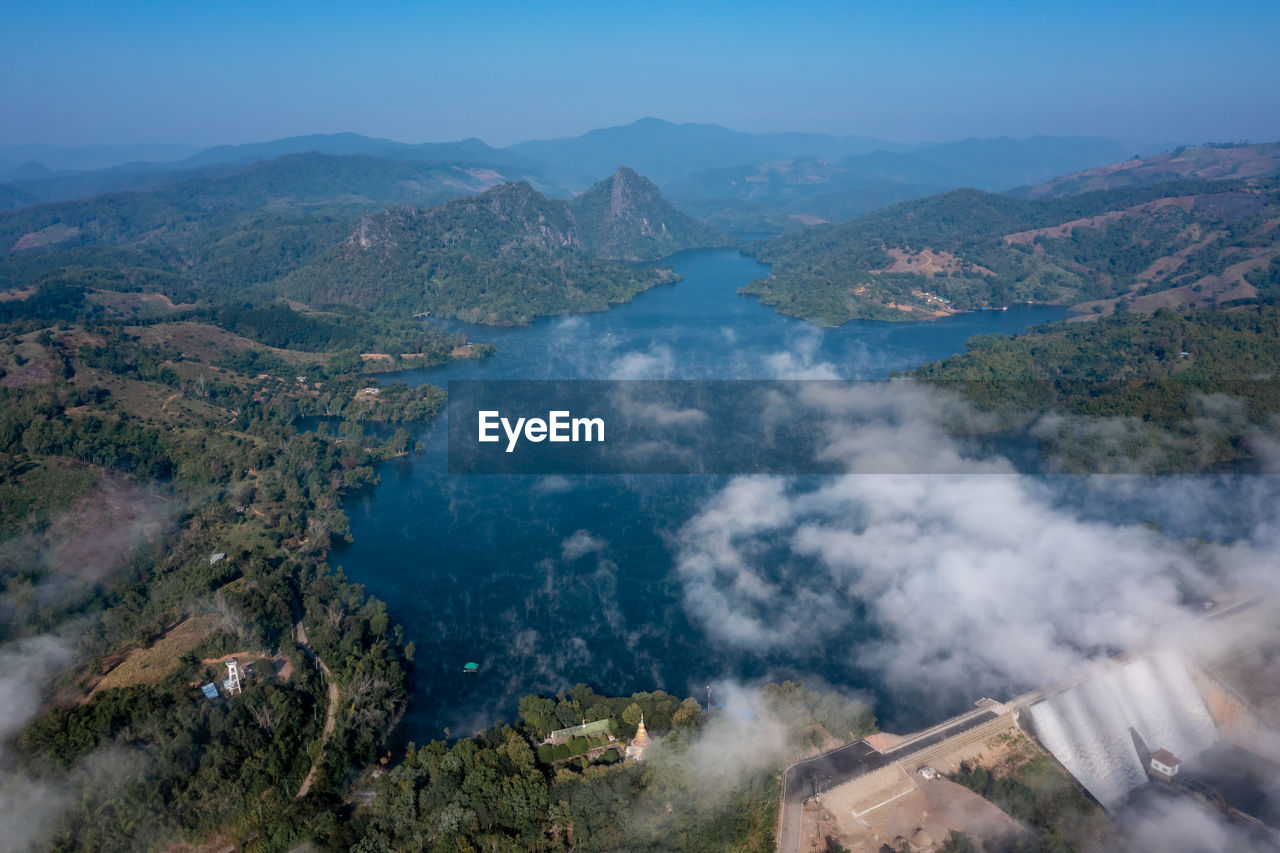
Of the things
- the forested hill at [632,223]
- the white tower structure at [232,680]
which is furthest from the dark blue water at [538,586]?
the forested hill at [632,223]

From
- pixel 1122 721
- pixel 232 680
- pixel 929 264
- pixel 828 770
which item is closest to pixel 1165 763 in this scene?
pixel 1122 721

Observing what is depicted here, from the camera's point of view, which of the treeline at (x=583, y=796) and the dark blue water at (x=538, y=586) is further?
the dark blue water at (x=538, y=586)

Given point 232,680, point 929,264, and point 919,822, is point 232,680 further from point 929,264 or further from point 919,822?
point 929,264

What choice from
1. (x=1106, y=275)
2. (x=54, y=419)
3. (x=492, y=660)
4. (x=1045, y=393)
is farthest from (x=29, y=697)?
(x=1106, y=275)

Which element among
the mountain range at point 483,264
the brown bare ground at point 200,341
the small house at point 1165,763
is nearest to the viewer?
the small house at point 1165,763

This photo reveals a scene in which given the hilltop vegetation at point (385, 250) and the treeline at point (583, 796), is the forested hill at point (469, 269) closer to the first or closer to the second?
the hilltop vegetation at point (385, 250)

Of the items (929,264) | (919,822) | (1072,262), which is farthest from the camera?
(1072,262)
